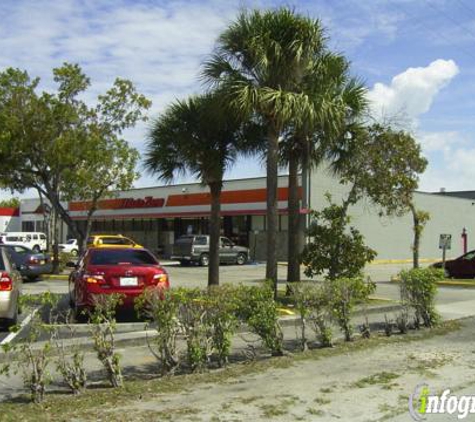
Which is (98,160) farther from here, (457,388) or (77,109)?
(457,388)

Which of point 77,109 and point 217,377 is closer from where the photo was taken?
point 217,377

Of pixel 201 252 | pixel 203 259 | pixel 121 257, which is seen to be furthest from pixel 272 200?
pixel 203 259

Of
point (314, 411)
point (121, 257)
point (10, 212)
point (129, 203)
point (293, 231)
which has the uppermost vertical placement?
point (10, 212)

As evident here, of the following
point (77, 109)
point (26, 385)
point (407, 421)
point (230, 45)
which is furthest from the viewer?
point (77, 109)

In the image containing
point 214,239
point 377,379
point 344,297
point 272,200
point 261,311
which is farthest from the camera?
point 214,239

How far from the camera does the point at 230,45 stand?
551 inches

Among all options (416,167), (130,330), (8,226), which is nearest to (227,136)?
(130,330)

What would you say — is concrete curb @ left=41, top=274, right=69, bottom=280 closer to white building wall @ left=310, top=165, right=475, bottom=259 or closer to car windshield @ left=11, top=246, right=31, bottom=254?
car windshield @ left=11, top=246, right=31, bottom=254

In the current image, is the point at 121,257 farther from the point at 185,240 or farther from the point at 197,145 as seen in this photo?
the point at 185,240

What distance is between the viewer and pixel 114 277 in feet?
38.1

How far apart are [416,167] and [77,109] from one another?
12.5 m

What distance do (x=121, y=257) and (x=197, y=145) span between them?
4479 millimetres

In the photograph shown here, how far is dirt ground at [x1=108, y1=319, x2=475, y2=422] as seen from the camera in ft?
20.0

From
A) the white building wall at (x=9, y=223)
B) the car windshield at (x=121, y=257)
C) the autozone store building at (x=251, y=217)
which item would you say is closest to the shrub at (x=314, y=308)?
the car windshield at (x=121, y=257)
